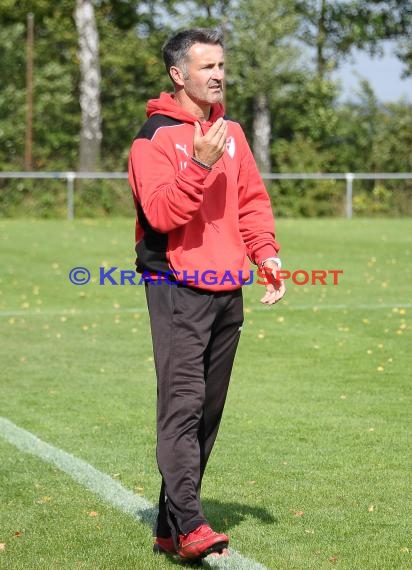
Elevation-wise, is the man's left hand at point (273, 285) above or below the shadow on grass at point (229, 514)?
above

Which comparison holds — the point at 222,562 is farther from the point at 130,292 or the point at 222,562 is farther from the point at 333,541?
the point at 130,292

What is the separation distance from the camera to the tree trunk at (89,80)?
38.7 metres

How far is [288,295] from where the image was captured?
16.3m

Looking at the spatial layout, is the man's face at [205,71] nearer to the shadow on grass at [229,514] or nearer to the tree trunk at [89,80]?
the shadow on grass at [229,514]

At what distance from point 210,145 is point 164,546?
1728 millimetres

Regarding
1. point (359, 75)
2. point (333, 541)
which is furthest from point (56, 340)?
point (359, 75)

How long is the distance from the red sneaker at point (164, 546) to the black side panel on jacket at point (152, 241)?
116 cm

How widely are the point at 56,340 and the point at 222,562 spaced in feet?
25.0

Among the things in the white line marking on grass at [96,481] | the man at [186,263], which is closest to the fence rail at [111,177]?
the white line marking on grass at [96,481]

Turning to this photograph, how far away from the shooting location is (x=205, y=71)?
16.3 ft

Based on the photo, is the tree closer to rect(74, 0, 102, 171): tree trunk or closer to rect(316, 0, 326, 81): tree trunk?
rect(316, 0, 326, 81): tree trunk

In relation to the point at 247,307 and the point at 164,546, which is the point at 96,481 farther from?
the point at 247,307

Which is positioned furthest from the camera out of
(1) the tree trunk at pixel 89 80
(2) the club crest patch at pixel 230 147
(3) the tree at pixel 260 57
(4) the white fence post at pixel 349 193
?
(3) the tree at pixel 260 57

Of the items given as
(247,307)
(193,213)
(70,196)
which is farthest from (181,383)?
(70,196)
